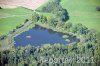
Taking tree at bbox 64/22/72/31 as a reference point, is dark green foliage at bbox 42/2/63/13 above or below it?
above

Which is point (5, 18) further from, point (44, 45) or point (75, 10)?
point (75, 10)

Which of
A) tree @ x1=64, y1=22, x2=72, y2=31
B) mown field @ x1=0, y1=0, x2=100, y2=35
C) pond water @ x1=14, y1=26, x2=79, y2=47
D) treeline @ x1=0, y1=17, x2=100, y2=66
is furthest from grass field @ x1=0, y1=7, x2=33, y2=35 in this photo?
tree @ x1=64, y1=22, x2=72, y2=31

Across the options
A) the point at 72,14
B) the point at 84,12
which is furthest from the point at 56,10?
the point at 84,12

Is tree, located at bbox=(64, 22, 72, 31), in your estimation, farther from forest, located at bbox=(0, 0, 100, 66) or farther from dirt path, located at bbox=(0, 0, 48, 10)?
dirt path, located at bbox=(0, 0, 48, 10)

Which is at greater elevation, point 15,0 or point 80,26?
point 15,0

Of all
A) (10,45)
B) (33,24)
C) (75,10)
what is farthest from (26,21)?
(75,10)

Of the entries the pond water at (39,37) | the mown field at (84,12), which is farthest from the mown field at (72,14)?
the pond water at (39,37)
